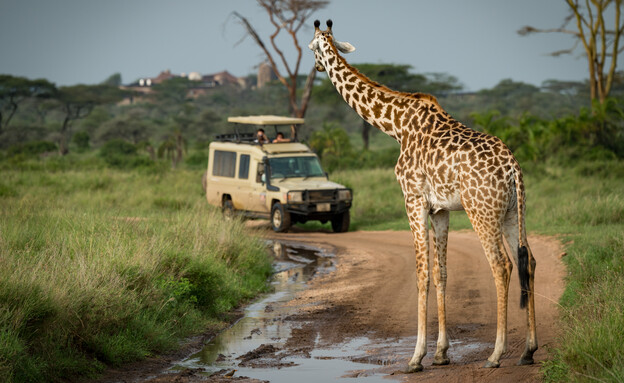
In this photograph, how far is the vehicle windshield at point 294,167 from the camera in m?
20.0

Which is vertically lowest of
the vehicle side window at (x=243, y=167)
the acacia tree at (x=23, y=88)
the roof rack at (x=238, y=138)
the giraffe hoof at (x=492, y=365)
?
the giraffe hoof at (x=492, y=365)

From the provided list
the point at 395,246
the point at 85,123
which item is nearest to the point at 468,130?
the point at 395,246

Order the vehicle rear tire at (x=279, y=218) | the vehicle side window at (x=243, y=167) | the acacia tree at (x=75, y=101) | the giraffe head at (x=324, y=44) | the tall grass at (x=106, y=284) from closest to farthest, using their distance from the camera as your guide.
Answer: the tall grass at (x=106, y=284) < the giraffe head at (x=324, y=44) < the vehicle rear tire at (x=279, y=218) < the vehicle side window at (x=243, y=167) < the acacia tree at (x=75, y=101)

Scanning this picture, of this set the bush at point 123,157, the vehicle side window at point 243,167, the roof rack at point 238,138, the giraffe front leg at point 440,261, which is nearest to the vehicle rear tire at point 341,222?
the vehicle side window at point 243,167

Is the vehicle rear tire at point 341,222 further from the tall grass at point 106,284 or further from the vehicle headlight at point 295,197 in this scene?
the tall grass at point 106,284

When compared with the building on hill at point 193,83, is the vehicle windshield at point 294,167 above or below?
below

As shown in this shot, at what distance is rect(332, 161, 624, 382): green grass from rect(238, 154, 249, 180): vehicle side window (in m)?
2.88

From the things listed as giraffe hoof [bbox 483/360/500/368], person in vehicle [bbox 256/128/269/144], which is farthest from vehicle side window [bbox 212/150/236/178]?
giraffe hoof [bbox 483/360/500/368]

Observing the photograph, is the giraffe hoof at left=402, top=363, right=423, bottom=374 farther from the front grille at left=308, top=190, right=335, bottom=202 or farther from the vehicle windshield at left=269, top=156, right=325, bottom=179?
the vehicle windshield at left=269, top=156, right=325, bottom=179

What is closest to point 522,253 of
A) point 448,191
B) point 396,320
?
point 448,191

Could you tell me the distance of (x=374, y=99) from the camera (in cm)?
856

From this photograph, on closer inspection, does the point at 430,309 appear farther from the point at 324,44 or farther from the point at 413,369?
the point at 324,44

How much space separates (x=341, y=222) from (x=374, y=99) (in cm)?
1115

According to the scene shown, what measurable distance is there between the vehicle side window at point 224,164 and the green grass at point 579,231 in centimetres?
330
